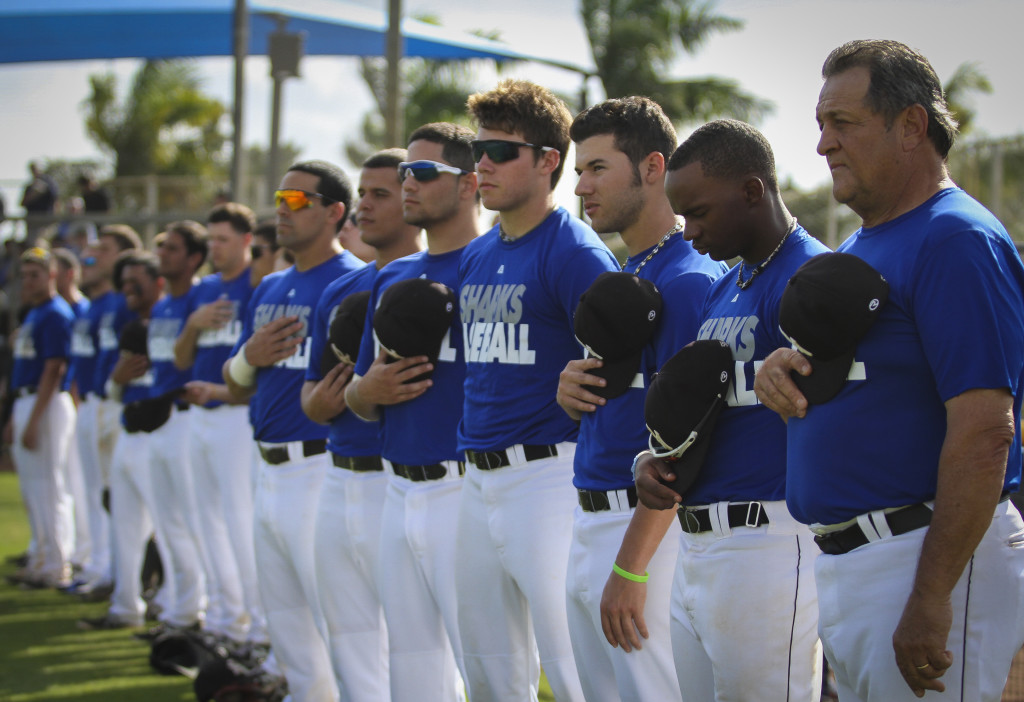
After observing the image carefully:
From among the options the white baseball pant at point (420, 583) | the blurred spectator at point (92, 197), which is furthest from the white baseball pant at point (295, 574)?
the blurred spectator at point (92, 197)

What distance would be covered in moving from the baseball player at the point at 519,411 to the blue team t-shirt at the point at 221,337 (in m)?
3.48

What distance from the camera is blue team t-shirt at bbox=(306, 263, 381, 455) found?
500cm

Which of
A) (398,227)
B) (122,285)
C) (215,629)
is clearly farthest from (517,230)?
(122,285)

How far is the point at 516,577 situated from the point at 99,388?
21.7 ft

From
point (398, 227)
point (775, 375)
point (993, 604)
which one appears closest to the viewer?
→ point (993, 604)

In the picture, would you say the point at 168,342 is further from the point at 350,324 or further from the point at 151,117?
the point at 151,117

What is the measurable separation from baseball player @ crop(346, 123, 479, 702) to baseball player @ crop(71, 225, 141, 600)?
17.5ft

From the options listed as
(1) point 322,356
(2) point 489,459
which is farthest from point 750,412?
(1) point 322,356

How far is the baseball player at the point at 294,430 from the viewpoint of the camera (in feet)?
18.1

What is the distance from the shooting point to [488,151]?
4219 millimetres

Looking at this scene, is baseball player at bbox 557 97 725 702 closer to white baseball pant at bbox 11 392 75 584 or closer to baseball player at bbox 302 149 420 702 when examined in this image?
baseball player at bbox 302 149 420 702

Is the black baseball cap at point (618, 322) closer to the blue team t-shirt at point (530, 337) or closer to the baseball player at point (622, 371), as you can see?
the baseball player at point (622, 371)

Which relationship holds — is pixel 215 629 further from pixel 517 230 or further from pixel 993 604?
pixel 993 604

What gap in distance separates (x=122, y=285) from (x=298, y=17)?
6.38 m
